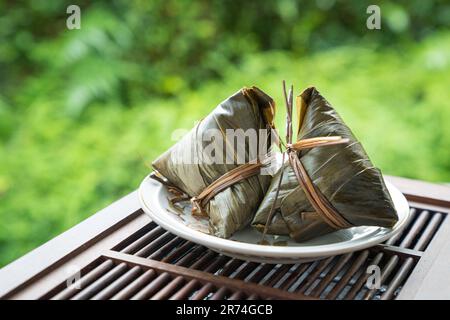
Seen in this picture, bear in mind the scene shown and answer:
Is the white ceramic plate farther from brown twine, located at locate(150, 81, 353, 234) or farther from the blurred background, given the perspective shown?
the blurred background

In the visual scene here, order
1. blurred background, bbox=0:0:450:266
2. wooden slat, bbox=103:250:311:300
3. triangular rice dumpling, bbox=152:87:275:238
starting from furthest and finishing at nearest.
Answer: blurred background, bbox=0:0:450:266, triangular rice dumpling, bbox=152:87:275:238, wooden slat, bbox=103:250:311:300

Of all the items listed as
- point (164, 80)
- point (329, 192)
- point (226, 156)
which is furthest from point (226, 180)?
point (164, 80)

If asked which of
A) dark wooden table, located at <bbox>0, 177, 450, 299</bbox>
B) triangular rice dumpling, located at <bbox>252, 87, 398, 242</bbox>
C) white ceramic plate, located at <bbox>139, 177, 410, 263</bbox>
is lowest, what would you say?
dark wooden table, located at <bbox>0, 177, 450, 299</bbox>

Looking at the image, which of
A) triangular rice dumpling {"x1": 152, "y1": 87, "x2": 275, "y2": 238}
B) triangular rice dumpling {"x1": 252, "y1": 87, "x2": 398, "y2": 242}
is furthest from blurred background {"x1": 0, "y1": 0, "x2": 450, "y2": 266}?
triangular rice dumpling {"x1": 252, "y1": 87, "x2": 398, "y2": 242}

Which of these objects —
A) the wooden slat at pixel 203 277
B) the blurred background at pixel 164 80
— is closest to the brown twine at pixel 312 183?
the wooden slat at pixel 203 277

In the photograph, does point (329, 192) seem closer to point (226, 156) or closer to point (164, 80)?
point (226, 156)

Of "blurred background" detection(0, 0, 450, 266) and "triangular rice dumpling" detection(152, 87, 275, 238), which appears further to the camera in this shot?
"blurred background" detection(0, 0, 450, 266)
